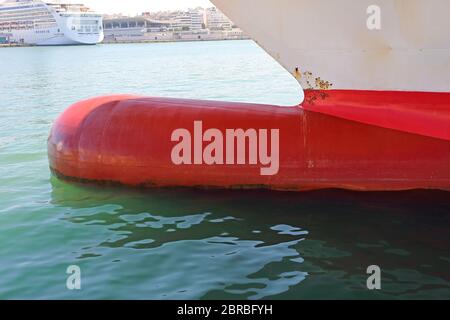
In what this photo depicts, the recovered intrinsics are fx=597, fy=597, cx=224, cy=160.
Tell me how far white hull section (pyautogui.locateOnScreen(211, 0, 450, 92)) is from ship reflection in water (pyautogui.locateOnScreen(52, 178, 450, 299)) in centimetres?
129

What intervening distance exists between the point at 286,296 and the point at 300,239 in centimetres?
121

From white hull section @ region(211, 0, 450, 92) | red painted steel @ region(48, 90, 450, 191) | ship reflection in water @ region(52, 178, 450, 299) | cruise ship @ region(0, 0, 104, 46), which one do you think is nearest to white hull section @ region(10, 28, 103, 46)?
cruise ship @ region(0, 0, 104, 46)

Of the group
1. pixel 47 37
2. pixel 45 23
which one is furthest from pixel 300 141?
pixel 45 23

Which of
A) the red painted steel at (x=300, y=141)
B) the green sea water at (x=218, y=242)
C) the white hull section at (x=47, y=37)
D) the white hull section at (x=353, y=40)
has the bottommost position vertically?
the green sea water at (x=218, y=242)

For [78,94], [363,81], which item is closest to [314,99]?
[363,81]

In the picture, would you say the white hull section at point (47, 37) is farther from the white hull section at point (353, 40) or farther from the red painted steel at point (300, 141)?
the white hull section at point (353, 40)

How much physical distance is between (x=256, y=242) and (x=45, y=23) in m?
96.0

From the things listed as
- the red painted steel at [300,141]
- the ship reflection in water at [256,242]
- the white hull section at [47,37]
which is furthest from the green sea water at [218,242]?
the white hull section at [47,37]

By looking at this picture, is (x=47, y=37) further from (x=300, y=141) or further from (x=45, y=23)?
(x=300, y=141)

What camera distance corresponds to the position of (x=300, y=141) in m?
6.84

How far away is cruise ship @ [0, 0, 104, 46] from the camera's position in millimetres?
93312

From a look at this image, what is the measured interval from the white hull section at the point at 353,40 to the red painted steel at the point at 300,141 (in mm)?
170

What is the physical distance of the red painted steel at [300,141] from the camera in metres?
6.54

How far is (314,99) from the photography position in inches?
272
